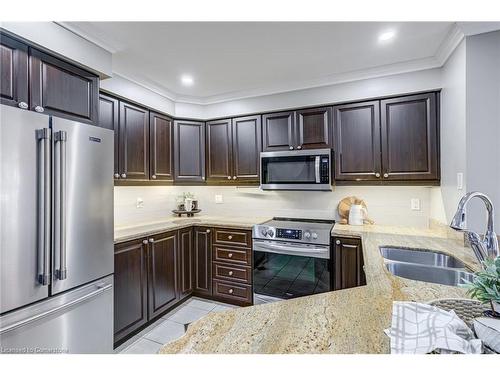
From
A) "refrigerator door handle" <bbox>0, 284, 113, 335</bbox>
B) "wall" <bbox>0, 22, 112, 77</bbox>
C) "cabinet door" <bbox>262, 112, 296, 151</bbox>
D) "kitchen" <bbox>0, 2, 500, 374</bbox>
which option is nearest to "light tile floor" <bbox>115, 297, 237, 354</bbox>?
"kitchen" <bbox>0, 2, 500, 374</bbox>

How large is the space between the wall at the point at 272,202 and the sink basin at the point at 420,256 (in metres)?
0.94

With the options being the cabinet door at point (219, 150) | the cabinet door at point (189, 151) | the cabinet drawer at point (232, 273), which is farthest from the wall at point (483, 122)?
the cabinet door at point (189, 151)

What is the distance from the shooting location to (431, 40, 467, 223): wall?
1.77 m

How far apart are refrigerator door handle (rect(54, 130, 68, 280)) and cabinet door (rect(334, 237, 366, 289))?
82.1 inches

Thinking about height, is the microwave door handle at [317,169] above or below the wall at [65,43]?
below

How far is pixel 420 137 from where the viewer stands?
2297 millimetres

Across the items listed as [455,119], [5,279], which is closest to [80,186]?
[5,279]

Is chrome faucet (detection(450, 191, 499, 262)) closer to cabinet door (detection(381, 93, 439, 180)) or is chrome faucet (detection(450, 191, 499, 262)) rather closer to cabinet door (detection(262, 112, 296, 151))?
cabinet door (detection(381, 93, 439, 180))

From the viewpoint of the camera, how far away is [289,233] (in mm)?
2482

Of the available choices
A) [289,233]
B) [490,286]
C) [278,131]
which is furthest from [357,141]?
[490,286]

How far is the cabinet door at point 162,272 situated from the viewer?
7.72 feet

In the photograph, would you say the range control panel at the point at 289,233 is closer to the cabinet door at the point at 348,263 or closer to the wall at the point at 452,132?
the cabinet door at the point at 348,263
